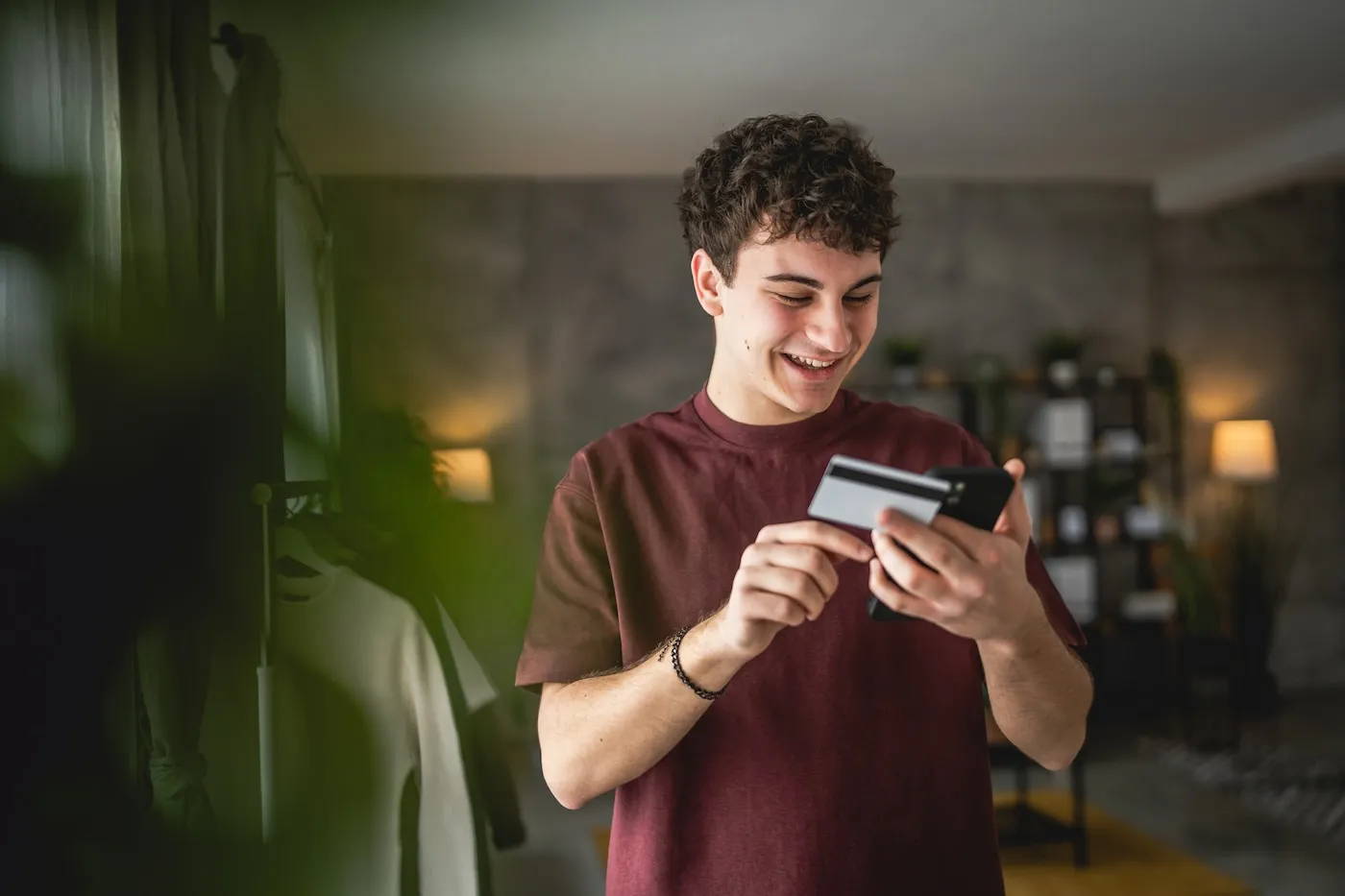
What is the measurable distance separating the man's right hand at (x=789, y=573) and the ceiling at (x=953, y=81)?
113cm

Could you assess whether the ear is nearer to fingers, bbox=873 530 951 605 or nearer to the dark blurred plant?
fingers, bbox=873 530 951 605

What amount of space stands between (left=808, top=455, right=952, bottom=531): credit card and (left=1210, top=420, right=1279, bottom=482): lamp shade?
17.9ft

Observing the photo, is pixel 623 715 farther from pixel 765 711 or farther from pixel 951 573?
pixel 951 573

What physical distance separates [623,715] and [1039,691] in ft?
1.25

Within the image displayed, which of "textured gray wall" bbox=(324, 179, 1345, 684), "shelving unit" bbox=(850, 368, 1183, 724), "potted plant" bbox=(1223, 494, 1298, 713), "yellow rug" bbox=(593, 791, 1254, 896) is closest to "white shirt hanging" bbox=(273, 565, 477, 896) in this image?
"yellow rug" bbox=(593, 791, 1254, 896)

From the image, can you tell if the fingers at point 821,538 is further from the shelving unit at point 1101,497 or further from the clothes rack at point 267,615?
the shelving unit at point 1101,497

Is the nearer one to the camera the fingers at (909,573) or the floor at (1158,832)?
the fingers at (909,573)

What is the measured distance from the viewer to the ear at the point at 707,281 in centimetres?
98

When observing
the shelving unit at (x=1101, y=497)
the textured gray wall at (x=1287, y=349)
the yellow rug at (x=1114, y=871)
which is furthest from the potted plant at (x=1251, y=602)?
the yellow rug at (x=1114, y=871)

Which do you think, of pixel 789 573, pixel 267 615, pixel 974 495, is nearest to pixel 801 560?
pixel 789 573

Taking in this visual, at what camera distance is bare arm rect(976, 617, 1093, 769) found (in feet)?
2.85

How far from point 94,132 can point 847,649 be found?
0.82m

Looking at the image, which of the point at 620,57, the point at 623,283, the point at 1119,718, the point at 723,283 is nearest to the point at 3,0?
the point at 723,283

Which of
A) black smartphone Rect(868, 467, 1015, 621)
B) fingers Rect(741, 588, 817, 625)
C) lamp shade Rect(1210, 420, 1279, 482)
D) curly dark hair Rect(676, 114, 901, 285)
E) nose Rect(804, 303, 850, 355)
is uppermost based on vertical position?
curly dark hair Rect(676, 114, 901, 285)
